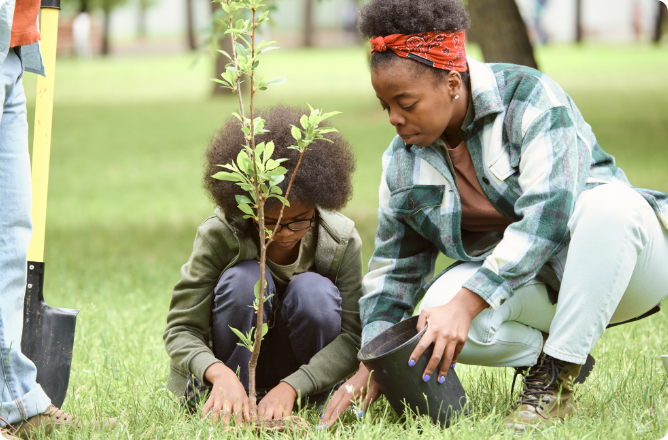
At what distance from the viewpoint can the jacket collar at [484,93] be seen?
2.39 m

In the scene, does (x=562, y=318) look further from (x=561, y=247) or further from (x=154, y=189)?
(x=154, y=189)

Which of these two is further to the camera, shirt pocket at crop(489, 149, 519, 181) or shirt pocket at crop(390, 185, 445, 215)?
shirt pocket at crop(390, 185, 445, 215)

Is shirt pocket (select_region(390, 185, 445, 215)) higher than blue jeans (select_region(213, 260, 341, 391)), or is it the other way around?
shirt pocket (select_region(390, 185, 445, 215))

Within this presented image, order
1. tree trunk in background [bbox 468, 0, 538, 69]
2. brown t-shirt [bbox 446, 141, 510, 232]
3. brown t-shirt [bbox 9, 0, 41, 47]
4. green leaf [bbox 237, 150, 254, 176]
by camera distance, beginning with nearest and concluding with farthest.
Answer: green leaf [bbox 237, 150, 254, 176]
brown t-shirt [bbox 9, 0, 41, 47]
brown t-shirt [bbox 446, 141, 510, 232]
tree trunk in background [bbox 468, 0, 538, 69]

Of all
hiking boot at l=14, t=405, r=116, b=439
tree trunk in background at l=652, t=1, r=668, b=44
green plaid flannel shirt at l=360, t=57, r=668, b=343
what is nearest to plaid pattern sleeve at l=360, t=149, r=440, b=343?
green plaid flannel shirt at l=360, t=57, r=668, b=343

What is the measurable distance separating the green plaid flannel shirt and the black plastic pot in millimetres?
246

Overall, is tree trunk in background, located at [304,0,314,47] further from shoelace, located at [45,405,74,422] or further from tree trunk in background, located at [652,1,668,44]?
shoelace, located at [45,405,74,422]

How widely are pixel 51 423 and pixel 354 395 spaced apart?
89 cm

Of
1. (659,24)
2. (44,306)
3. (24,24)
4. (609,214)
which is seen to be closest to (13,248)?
(44,306)

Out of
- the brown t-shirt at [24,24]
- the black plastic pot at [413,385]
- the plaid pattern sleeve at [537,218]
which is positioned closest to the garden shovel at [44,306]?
the brown t-shirt at [24,24]

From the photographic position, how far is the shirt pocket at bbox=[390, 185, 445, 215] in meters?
2.50

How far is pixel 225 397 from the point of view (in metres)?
Result: 2.29

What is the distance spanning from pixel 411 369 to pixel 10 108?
4.48 feet

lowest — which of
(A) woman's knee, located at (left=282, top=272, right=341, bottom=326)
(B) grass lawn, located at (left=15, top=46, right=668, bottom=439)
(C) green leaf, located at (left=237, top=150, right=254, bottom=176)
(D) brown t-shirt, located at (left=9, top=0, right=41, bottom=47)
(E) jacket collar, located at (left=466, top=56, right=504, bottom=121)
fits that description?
(B) grass lawn, located at (left=15, top=46, right=668, bottom=439)
